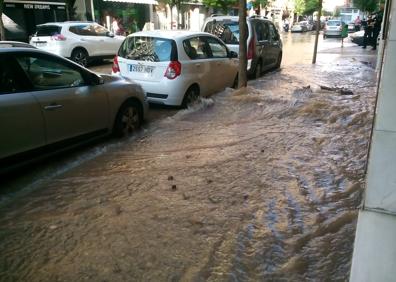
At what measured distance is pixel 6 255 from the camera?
132 inches

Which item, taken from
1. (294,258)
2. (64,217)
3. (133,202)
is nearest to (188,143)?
(133,202)

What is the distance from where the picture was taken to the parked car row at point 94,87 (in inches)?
185

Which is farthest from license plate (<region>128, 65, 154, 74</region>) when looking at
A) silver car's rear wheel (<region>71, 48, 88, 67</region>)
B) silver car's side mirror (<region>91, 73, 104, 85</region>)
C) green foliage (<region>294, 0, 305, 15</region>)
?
green foliage (<region>294, 0, 305, 15</region>)

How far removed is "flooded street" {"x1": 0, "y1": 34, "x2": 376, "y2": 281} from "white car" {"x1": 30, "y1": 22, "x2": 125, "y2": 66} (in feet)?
31.2

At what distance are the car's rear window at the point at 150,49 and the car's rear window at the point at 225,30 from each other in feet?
12.4

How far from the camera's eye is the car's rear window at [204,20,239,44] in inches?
449

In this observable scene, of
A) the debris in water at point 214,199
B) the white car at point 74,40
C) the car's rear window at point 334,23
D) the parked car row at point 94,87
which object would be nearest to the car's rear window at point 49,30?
the white car at point 74,40

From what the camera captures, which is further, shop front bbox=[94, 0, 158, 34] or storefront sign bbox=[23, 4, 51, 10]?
shop front bbox=[94, 0, 158, 34]

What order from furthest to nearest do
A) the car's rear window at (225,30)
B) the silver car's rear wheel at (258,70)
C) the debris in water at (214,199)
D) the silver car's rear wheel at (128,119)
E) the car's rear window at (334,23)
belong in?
the car's rear window at (334,23), the silver car's rear wheel at (258,70), the car's rear window at (225,30), the silver car's rear wheel at (128,119), the debris in water at (214,199)

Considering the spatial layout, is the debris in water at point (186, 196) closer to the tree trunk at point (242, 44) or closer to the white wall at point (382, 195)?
the white wall at point (382, 195)

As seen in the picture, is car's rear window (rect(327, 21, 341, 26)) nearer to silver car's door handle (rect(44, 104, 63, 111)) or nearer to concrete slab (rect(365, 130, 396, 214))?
silver car's door handle (rect(44, 104, 63, 111))

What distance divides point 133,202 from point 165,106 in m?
4.38

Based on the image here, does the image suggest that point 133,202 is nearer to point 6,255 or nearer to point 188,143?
point 6,255

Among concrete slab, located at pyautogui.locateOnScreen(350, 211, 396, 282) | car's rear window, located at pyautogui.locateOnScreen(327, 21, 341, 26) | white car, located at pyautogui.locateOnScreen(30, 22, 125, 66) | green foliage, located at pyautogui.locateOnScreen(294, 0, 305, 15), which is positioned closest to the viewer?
concrete slab, located at pyautogui.locateOnScreen(350, 211, 396, 282)
